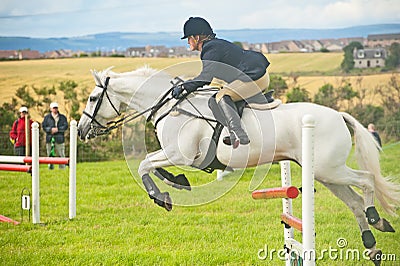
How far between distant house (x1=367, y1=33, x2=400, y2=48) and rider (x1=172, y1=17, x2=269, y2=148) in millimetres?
10735

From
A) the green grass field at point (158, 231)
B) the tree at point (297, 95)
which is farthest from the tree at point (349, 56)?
the green grass field at point (158, 231)

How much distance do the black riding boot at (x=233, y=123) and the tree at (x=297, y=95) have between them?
8.97 m

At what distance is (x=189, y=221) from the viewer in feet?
18.1

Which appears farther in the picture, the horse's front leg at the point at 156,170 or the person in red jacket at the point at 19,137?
the person in red jacket at the point at 19,137

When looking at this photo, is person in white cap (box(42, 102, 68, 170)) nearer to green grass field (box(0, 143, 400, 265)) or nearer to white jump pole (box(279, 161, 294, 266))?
green grass field (box(0, 143, 400, 265))

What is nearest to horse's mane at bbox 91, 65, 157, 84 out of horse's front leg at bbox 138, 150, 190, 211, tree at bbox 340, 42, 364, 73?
horse's front leg at bbox 138, 150, 190, 211

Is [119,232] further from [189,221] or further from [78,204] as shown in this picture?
[78,204]

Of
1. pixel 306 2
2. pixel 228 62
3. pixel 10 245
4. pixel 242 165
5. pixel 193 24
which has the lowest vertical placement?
pixel 10 245

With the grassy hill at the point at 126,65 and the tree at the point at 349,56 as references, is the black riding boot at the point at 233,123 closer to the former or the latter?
the grassy hill at the point at 126,65

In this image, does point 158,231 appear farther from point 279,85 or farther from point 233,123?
point 279,85

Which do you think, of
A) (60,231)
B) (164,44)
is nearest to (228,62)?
(60,231)

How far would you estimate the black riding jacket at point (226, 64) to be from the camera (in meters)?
3.44

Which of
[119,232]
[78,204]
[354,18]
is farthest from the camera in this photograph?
[354,18]

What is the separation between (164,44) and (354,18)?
14.7ft
